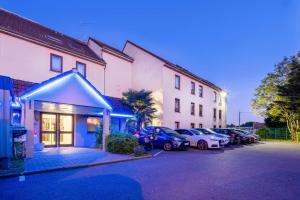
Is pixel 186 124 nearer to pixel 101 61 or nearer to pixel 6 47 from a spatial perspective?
pixel 101 61

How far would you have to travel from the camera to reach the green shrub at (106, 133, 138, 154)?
16438mm

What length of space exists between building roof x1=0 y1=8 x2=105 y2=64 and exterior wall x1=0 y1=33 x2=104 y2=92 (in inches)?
14.5

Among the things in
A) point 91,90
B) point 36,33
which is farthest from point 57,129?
point 36,33

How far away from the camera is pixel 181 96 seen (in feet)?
103

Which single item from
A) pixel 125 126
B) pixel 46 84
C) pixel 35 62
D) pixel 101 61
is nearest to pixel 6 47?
pixel 35 62

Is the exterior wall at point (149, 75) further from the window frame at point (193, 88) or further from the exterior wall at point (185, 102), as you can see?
the window frame at point (193, 88)

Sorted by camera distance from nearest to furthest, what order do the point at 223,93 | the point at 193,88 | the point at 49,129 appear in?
the point at 49,129 < the point at 193,88 < the point at 223,93

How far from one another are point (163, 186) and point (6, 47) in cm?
1336

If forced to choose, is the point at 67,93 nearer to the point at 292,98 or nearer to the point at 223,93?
the point at 292,98

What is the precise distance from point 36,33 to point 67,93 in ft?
23.5

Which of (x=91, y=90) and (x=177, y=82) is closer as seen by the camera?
(x=91, y=90)

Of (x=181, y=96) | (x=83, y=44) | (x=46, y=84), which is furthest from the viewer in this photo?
(x=181, y=96)

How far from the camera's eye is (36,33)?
2020 centimetres

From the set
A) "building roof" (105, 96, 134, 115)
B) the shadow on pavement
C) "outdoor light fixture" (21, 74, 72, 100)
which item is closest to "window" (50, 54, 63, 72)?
"building roof" (105, 96, 134, 115)
